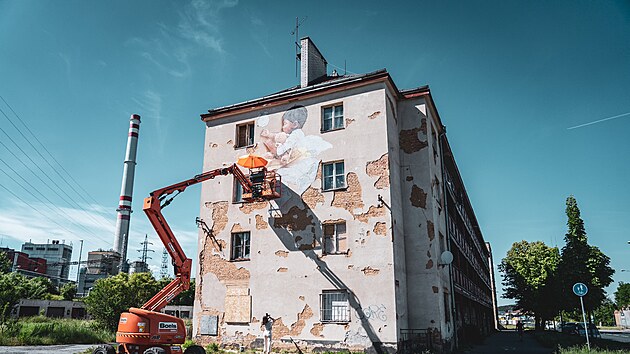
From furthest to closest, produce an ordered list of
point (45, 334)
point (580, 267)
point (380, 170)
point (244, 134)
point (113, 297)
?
point (580, 267) → point (113, 297) → point (244, 134) → point (45, 334) → point (380, 170)

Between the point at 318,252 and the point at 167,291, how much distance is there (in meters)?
A: 7.12

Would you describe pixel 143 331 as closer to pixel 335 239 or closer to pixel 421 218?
pixel 335 239

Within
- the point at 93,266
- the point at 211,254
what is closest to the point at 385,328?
the point at 211,254

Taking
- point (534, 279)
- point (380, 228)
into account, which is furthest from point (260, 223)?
point (534, 279)

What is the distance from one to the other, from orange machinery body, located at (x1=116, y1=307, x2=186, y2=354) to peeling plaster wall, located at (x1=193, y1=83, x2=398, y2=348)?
6.85 m

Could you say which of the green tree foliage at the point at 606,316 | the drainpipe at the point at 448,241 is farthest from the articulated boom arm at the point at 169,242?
the green tree foliage at the point at 606,316

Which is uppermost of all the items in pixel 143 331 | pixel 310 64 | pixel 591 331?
pixel 310 64

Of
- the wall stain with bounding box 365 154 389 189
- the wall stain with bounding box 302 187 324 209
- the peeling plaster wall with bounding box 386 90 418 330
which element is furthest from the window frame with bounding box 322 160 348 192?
the peeling plaster wall with bounding box 386 90 418 330

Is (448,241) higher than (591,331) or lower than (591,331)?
higher

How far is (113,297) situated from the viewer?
34.2m

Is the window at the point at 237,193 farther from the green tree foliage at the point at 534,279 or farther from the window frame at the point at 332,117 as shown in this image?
the green tree foliage at the point at 534,279

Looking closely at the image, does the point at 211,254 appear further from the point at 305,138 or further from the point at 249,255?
the point at 305,138

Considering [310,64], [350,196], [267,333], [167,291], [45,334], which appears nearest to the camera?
[167,291]

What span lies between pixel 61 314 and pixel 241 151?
5013 cm
